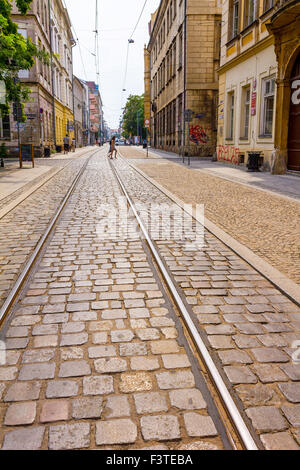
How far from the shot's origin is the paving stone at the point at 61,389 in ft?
8.43

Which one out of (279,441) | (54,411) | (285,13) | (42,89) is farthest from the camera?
(42,89)

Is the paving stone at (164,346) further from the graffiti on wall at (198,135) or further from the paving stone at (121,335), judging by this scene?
the graffiti on wall at (198,135)

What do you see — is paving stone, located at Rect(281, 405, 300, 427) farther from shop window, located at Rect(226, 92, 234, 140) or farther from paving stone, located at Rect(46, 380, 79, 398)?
shop window, located at Rect(226, 92, 234, 140)

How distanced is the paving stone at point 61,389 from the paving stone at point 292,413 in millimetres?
1215

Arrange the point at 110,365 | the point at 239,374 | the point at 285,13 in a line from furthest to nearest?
the point at 285,13 → the point at 110,365 → the point at 239,374

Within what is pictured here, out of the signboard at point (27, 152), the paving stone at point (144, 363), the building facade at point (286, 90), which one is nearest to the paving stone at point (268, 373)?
the paving stone at point (144, 363)

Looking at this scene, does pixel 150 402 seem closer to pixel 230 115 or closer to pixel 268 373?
pixel 268 373

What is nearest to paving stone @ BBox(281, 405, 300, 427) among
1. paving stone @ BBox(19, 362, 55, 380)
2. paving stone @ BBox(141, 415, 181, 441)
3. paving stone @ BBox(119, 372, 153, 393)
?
paving stone @ BBox(141, 415, 181, 441)

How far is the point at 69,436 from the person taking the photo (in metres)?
2.21

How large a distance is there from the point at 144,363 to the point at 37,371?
0.71 meters

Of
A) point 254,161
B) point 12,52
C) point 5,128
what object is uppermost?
point 12,52

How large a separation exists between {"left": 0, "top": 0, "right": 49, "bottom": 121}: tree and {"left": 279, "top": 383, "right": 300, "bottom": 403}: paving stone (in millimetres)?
15748

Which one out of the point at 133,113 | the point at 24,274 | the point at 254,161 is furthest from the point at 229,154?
the point at 133,113

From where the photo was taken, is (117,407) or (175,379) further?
(175,379)
